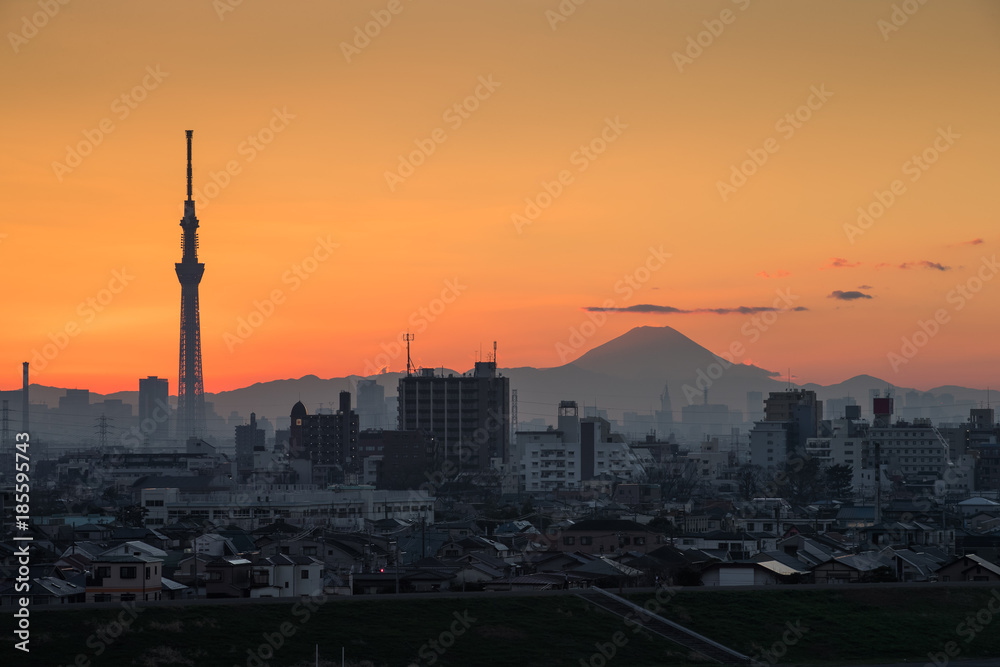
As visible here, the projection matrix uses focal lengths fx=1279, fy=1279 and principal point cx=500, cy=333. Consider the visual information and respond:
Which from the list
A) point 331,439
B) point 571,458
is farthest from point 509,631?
point 331,439

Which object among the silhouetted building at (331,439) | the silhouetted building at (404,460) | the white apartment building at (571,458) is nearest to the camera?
the silhouetted building at (404,460)

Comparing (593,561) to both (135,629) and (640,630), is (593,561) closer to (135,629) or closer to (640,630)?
(640,630)

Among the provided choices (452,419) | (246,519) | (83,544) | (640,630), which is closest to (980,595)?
(640,630)

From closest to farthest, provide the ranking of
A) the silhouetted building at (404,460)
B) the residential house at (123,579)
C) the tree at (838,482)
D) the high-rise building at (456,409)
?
1. the residential house at (123,579)
2. the tree at (838,482)
3. the silhouetted building at (404,460)
4. the high-rise building at (456,409)

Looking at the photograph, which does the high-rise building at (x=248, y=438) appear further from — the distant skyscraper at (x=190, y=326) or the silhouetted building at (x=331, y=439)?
the silhouetted building at (x=331, y=439)

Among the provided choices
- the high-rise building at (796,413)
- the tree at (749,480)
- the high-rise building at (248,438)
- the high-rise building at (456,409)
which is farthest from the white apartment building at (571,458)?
the high-rise building at (248,438)

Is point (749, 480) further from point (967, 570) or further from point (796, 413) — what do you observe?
point (967, 570)
